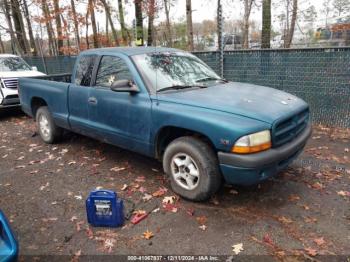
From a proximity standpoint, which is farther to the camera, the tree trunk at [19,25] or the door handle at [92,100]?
the tree trunk at [19,25]

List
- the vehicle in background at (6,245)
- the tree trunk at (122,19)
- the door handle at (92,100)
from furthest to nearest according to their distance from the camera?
the tree trunk at (122,19) → the door handle at (92,100) → the vehicle in background at (6,245)

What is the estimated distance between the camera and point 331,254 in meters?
2.94

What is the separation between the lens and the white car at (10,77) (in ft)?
29.3

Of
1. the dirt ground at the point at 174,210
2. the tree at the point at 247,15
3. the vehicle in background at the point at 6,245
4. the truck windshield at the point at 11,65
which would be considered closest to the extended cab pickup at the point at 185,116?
the dirt ground at the point at 174,210

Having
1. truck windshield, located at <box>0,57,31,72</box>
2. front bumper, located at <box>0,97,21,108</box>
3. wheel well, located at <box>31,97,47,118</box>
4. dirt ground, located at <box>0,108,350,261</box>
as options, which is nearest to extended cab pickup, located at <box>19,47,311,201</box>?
dirt ground, located at <box>0,108,350,261</box>

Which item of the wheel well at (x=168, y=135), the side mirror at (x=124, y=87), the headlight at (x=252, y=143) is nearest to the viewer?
the headlight at (x=252, y=143)

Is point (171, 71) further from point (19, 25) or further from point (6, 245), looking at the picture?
point (19, 25)

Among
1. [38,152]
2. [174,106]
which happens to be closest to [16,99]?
[38,152]

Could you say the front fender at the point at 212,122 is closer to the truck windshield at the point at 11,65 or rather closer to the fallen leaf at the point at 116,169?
the fallen leaf at the point at 116,169

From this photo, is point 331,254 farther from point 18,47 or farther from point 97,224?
point 18,47

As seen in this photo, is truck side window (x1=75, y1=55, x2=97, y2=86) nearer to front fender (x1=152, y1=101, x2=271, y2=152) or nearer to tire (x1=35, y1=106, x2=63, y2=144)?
tire (x1=35, y1=106, x2=63, y2=144)

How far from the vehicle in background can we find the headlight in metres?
2.13

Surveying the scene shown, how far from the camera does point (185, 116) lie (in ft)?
12.0

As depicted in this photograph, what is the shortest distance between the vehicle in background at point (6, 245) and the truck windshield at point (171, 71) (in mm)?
2334
